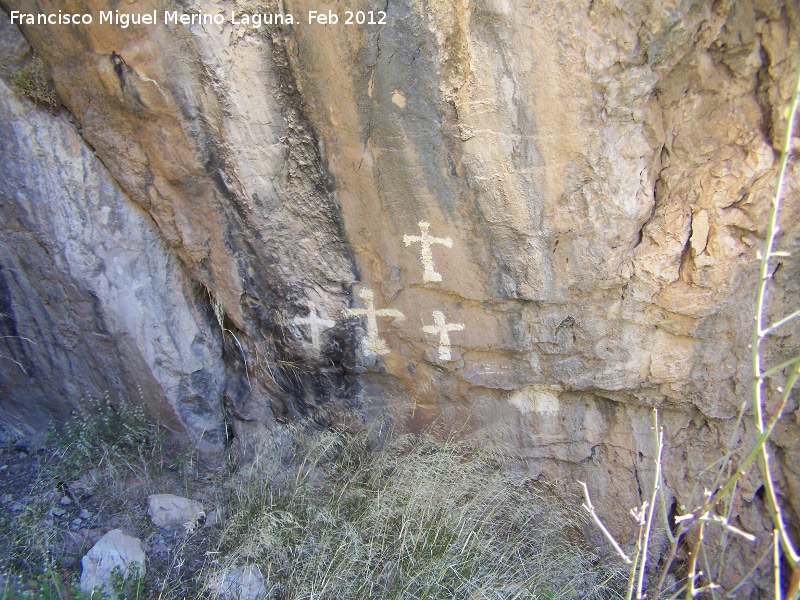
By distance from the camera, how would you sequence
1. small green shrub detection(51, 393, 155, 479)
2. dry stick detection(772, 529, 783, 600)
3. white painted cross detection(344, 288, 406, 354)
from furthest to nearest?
small green shrub detection(51, 393, 155, 479)
white painted cross detection(344, 288, 406, 354)
dry stick detection(772, 529, 783, 600)

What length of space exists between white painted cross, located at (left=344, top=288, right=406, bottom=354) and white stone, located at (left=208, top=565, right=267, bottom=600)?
0.93 meters

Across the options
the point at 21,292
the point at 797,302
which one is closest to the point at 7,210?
the point at 21,292

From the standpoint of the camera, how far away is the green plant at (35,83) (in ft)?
7.89

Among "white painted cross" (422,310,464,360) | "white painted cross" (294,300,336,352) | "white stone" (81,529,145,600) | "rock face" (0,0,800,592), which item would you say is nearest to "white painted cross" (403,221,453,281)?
"rock face" (0,0,800,592)

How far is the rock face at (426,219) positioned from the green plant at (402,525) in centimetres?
18

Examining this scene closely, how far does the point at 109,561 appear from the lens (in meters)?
2.29

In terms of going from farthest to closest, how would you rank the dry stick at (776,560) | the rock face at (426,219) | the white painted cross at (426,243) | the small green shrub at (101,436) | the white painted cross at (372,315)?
the small green shrub at (101,436) → the white painted cross at (372,315) → the white painted cross at (426,243) → the rock face at (426,219) → the dry stick at (776,560)

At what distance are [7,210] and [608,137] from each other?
2.32m

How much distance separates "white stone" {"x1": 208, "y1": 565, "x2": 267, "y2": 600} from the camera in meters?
2.18

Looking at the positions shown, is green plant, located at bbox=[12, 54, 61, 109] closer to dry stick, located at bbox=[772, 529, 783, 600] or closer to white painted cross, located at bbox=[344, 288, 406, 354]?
white painted cross, located at bbox=[344, 288, 406, 354]

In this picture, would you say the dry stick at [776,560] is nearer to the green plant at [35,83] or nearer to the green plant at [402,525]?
the green plant at [402,525]

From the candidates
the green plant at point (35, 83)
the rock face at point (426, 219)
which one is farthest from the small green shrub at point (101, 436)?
the green plant at point (35, 83)

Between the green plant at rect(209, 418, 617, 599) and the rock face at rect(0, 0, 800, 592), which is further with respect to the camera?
the green plant at rect(209, 418, 617, 599)

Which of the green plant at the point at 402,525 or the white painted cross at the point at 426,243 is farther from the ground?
the white painted cross at the point at 426,243
